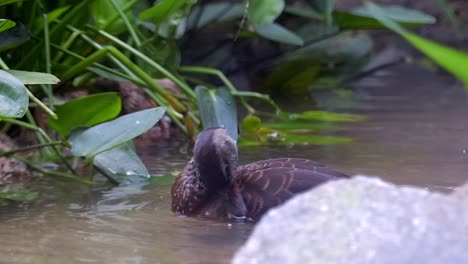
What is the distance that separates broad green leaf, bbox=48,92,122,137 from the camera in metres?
3.15

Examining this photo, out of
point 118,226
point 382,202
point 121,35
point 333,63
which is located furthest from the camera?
point 333,63

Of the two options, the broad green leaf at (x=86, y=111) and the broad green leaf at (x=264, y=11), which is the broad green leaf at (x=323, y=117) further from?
the broad green leaf at (x=86, y=111)

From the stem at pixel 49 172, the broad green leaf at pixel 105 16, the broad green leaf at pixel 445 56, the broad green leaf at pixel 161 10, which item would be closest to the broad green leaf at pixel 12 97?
the stem at pixel 49 172

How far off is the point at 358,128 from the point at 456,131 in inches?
17.4

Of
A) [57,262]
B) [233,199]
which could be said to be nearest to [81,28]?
[233,199]

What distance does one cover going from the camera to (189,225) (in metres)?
2.64

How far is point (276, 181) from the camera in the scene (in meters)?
2.71

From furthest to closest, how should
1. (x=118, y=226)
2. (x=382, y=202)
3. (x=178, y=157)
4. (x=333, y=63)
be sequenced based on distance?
(x=333, y=63)
(x=178, y=157)
(x=118, y=226)
(x=382, y=202)

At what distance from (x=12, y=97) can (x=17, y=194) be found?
433mm

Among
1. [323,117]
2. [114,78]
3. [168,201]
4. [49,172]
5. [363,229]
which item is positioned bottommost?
[323,117]

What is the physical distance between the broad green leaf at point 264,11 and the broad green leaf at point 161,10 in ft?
2.11

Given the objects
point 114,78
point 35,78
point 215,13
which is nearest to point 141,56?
point 114,78

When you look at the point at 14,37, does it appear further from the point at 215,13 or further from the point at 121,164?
the point at 215,13

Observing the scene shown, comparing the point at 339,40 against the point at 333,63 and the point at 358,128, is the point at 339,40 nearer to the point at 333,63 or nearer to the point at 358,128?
the point at 333,63
